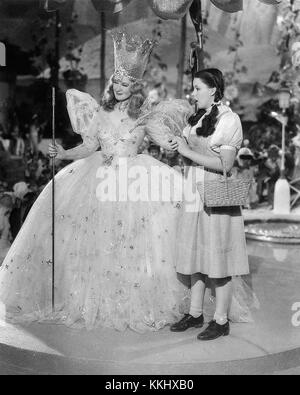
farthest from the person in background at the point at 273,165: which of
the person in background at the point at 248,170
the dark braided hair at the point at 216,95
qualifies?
the dark braided hair at the point at 216,95

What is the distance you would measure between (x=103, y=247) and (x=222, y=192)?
2.96 feet

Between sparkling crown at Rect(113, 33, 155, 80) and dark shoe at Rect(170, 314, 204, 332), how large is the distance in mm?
1491

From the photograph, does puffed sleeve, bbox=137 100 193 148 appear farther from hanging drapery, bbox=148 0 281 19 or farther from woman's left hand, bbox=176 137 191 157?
hanging drapery, bbox=148 0 281 19

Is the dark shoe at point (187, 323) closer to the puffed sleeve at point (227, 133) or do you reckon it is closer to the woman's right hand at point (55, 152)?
the puffed sleeve at point (227, 133)

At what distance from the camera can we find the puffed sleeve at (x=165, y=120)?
145 inches

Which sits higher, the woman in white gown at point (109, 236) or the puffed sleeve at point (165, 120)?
the puffed sleeve at point (165, 120)

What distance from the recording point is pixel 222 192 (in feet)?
10.5

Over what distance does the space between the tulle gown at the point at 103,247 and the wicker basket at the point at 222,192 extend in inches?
20.5

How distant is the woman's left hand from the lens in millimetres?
3309

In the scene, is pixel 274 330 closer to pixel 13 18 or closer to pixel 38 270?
pixel 38 270

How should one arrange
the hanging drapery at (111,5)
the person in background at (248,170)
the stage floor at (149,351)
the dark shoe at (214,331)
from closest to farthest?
1. the stage floor at (149,351)
2. the dark shoe at (214,331)
3. the hanging drapery at (111,5)
4. the person in background at (248,170)
